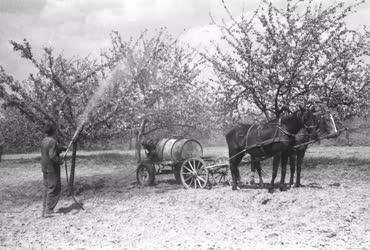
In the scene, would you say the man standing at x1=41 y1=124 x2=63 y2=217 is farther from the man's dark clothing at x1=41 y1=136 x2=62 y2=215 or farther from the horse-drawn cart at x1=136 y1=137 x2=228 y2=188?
the horse-drawn cart at x1=136 y1=137 x2=228 y2=188

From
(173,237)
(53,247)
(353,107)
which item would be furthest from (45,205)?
(353,107)

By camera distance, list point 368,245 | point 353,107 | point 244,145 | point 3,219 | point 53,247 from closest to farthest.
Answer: point 368,245, point 53,247, point 3,219, point 244,145, point 353,107

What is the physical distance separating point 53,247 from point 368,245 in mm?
5278

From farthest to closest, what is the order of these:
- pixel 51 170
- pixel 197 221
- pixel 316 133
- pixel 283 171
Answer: pixel 283 171
pixel 316 133
pixel 51 170
pixel 197 221

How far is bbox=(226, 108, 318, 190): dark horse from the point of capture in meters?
10.7

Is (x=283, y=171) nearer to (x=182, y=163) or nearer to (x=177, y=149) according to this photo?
(x=182, y=163)

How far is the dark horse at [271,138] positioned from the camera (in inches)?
420

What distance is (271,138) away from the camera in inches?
434

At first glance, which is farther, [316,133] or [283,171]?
[283,171]

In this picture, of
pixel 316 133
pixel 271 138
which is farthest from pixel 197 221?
pixel 316 133

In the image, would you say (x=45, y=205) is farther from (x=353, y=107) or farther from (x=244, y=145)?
(x=353, y=107)

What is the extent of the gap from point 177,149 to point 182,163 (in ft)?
1.59

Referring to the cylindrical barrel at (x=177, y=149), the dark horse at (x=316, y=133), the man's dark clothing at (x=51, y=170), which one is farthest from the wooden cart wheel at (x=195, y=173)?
the man's dark clothing at (x=51, y=170)

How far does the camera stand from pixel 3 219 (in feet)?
32.5
